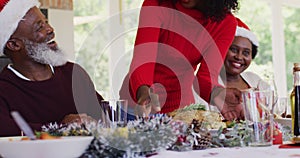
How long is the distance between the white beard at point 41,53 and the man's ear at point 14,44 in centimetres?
3

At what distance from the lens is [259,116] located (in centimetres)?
107

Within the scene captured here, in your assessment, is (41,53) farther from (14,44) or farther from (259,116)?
(259,116)

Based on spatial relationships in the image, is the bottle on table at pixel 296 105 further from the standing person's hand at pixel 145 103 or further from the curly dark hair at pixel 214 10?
the curly dark hair at pixel 214 10

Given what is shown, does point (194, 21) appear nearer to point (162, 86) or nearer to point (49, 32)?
point (162, 86)

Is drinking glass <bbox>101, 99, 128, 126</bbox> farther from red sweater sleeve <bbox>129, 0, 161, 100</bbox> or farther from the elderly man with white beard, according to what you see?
the elderly man with white beard

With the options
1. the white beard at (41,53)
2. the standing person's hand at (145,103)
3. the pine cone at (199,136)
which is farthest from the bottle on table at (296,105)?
the white beard at (41,53)

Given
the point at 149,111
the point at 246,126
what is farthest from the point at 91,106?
the point at 246,126

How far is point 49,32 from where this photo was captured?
5.93 feet

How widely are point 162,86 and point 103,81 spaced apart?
1.52 m

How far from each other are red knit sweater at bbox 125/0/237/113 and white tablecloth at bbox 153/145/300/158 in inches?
30.6

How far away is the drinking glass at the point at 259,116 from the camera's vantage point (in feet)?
3.44

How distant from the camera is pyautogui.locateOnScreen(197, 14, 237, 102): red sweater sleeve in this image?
1.93 m

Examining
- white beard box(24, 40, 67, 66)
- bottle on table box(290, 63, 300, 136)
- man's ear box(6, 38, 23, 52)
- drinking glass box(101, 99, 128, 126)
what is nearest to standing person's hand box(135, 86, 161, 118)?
drinking glass box(101, 99, 128, 126)

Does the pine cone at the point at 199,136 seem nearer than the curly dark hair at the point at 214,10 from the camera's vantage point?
Yes
